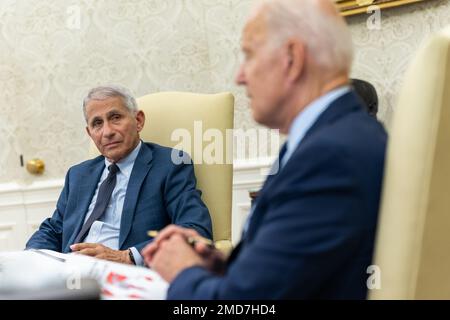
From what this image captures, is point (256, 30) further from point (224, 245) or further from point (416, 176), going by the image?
point (224, 245)

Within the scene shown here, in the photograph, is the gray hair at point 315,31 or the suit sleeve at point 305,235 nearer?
the suit sleeve at point 305,235

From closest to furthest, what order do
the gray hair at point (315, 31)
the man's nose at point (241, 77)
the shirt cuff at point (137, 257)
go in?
the gray hair at point (315, 31), the man's nose at point (241, 77), the shirt cuff at point (137, 257)

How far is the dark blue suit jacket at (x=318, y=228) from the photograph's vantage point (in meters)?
0.89

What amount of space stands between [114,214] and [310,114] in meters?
1.37

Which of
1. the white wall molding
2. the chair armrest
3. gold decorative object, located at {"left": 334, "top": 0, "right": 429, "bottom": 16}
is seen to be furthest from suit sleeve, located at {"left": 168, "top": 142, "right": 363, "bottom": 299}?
the white wall molding

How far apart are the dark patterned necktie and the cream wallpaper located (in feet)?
3.67

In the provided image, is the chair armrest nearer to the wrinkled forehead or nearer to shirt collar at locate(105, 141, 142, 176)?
shirt collar at locate(105, 141, 142, 176)

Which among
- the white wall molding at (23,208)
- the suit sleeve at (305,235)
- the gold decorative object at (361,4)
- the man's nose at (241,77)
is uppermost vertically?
the gold decorative object at (361,4)

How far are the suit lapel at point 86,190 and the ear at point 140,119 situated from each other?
0.75 feet

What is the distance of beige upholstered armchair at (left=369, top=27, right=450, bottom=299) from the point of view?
0.95 meters

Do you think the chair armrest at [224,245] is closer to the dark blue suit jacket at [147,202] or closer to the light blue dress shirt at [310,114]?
the dark blue suit jacket at [147,202]

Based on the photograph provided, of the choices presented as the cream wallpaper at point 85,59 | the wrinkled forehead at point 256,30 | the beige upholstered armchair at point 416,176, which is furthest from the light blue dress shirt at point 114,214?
the beige upholstered armchair at point 416,176

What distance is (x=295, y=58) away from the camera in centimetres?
104
